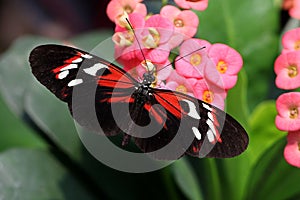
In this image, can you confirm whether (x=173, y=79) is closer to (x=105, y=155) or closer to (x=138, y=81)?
(x=138, y=81)

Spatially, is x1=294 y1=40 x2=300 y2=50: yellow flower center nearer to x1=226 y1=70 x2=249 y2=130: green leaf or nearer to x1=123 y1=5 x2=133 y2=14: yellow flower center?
x1=226 y1=70 x2=249 y2=130: green leaf

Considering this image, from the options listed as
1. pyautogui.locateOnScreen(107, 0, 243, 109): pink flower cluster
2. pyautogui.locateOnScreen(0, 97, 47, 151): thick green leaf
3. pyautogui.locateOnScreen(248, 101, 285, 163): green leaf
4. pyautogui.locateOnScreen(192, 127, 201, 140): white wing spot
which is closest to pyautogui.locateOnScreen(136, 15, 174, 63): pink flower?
pyautogui.locateOnScreen(107, 0, 243, 109): pink flower cluster

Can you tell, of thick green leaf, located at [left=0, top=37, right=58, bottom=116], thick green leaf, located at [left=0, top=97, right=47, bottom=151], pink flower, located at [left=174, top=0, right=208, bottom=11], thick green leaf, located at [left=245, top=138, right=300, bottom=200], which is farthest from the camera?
thick green leaf, located at [left=0, top=97, right=47, bottom=151]

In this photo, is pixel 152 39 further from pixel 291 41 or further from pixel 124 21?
pixel 291 41

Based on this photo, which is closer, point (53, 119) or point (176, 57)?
point (176, 57)

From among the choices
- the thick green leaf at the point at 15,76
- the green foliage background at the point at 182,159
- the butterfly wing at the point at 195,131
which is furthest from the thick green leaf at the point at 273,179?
the thick green leaf at the point at 15,76

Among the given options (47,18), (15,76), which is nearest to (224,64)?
(15,76)

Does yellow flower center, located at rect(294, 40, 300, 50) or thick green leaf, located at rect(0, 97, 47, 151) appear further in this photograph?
thick green leaf, located at rect(0, 97, 47, 151)
